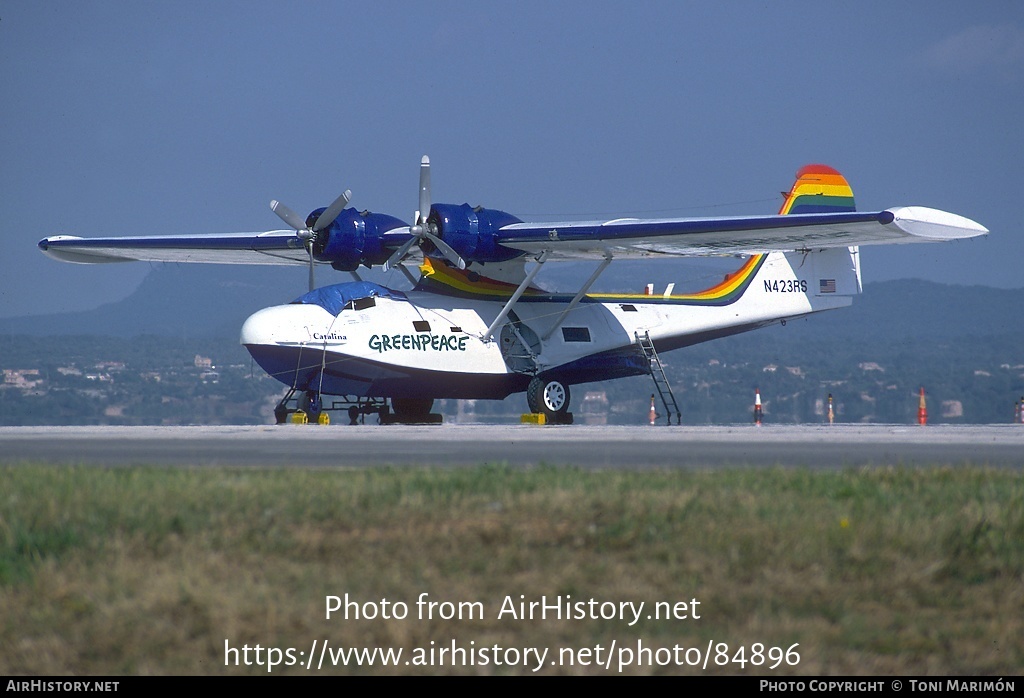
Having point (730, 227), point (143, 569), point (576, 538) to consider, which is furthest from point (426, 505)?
point (730, 227)

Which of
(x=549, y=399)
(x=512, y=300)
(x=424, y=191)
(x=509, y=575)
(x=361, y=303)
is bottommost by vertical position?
(x=509, y=575)

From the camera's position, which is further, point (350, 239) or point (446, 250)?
point (350, 239)

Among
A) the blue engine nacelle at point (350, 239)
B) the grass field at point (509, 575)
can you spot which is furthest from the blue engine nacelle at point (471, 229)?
the grass field at point (509, 575)

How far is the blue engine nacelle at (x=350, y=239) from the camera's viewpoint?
92.2 feet

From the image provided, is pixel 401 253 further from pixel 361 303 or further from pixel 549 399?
pixel 549 399

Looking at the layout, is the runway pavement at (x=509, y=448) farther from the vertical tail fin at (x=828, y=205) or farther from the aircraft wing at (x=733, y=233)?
the vertical tail fin at (x=828, y=205)

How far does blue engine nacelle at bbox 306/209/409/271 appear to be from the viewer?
2809 cm

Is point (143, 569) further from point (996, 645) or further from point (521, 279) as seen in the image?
point (521, 279)

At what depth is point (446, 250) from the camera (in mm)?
26703

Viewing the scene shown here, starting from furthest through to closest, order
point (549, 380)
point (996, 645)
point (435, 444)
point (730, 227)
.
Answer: point (549, 380), point (730, 227), point (435, 444), point (996, 645)

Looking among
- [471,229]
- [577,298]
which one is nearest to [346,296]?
[471,229]

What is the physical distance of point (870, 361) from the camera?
12738cm

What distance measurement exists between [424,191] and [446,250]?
4.75ft

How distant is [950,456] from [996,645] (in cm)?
836
